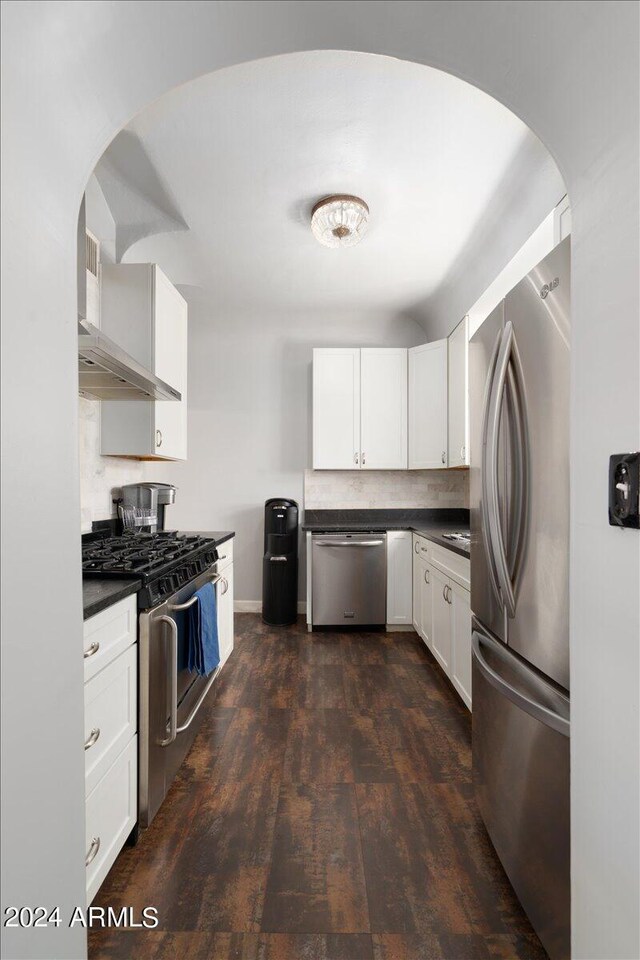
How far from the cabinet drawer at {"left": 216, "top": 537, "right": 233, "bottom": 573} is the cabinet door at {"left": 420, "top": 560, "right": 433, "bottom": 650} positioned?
1.35 meters

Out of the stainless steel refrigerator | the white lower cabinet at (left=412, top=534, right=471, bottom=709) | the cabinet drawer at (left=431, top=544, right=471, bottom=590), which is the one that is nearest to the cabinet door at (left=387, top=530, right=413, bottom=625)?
the white lower cabinet at (left=412, top=534, right=471, bottom=709)

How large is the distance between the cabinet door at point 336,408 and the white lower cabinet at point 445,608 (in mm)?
971

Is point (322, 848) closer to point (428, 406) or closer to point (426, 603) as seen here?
point (426, 603)

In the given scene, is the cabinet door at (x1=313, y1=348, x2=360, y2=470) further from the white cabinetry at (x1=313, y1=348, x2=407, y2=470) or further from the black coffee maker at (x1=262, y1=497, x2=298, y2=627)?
the black coffee maker at (x1=262, y1=497, x2=298, y2=627)

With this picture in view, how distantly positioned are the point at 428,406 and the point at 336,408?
77cm

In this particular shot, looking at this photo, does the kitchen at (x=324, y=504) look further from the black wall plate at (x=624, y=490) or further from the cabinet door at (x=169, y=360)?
the black wall plate at (x=624, y=490)

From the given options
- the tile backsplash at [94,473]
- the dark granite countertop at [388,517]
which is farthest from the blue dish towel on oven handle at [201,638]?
the dark granite countertop at [388,517]

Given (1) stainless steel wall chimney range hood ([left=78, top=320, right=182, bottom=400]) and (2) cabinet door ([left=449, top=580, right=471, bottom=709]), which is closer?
(1) stainless steel wall chimney range hood ([left=78, top=320, right=182, bottom=400])

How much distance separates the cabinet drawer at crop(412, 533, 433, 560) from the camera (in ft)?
11.6

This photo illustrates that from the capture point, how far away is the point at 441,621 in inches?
122

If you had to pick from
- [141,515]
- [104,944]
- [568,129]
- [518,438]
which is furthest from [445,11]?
[141,515]

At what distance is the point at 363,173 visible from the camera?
2.48m

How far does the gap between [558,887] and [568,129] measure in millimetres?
1563

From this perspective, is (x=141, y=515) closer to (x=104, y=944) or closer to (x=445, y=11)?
(x=104, y=944)
